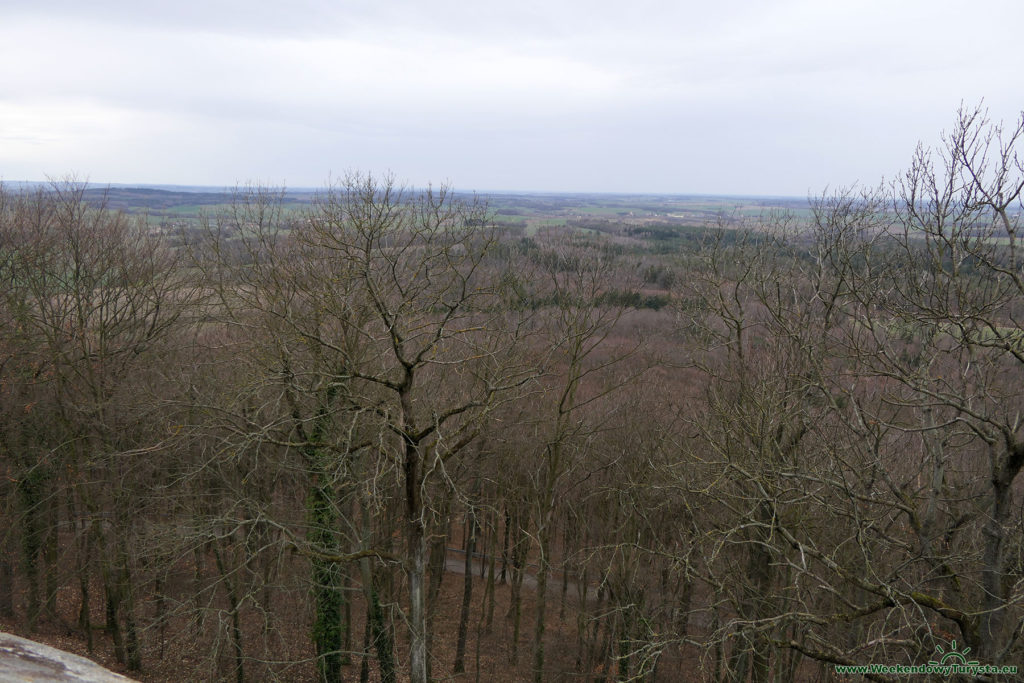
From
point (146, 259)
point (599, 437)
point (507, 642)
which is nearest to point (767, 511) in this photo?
point (599, 437)

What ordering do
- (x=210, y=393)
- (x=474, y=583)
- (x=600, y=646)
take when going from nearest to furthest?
(x=210, y=393) → (x=600, y=646) → (x=474, y=583)

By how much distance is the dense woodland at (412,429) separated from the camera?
10.3 metres

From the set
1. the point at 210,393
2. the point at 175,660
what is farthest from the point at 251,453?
the point at 175,660

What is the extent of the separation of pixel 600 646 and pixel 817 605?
6.82m

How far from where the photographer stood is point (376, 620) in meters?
13.8

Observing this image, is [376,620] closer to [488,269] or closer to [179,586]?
[488,269]

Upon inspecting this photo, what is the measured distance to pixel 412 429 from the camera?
30.7ft

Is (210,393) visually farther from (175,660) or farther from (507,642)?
(507,642)

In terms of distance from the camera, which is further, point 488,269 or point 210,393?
point 488,269

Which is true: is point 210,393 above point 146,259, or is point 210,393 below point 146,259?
below

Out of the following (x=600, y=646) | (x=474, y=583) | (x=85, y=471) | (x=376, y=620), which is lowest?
(x=474, y=583)

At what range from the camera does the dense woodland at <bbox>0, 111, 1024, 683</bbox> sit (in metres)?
10.3

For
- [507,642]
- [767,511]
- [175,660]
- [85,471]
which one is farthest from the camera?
[507,642]

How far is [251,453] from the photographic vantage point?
1444 centimetres
